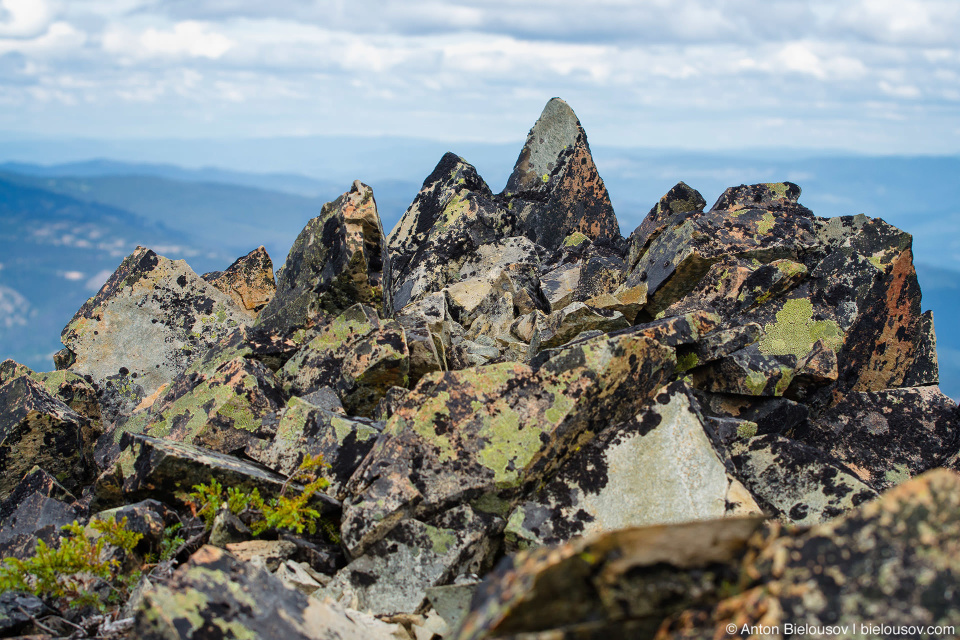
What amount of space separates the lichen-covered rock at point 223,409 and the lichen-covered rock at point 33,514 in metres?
1.53

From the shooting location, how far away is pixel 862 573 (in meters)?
3.55

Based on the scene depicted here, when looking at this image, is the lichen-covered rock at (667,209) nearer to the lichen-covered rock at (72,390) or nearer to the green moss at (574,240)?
the green moss at (574,240)

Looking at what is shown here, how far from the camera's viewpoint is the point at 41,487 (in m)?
10.0

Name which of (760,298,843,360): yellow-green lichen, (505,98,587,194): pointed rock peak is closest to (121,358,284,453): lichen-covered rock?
(760,298,843,360): yellow-green lichen

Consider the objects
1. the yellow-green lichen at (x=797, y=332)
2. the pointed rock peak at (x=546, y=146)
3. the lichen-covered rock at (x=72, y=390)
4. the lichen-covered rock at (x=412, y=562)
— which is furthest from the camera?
the pointed rock peak at (x=546, y=146)

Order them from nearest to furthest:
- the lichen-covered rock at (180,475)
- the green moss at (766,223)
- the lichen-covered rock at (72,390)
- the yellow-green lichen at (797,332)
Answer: the lichen-covered rock at (180,475) → the yellow-green lichen at (797,332) → the lichen-covered rock at (72,390) → the green moss at (766,223)

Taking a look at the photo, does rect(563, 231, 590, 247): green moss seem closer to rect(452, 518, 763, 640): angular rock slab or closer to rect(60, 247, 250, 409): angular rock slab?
rect(60, 247, 250, 409): angular rock slab

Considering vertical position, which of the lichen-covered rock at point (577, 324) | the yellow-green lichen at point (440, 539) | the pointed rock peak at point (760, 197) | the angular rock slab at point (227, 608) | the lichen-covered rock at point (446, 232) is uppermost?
the pointed rock peak at point (760, 197)

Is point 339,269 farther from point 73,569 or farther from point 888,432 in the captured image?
point 888,432

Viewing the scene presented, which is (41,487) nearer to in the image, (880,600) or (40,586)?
(40,586)

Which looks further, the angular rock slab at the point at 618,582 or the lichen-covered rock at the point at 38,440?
the lichen-covered rock at the point at 38,440

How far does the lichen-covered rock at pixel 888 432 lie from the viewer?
36.1 feet

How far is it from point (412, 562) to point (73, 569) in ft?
11.0

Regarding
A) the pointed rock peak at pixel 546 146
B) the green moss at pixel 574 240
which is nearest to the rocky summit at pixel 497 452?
the green moss at pixel 574 240
